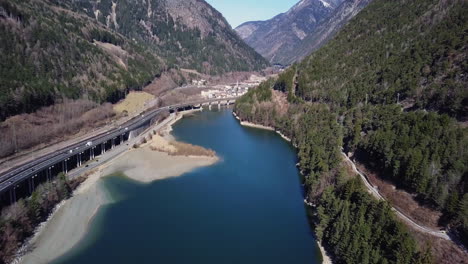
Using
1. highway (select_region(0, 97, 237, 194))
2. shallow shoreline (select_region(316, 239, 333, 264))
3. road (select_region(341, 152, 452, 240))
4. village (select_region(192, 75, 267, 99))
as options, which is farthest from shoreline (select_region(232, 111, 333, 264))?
village (select_region(192, 75, 267, 99))

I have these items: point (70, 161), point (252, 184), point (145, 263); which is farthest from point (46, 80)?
point (145, 263)

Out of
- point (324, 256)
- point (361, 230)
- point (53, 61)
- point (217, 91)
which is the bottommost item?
point (324, 256)

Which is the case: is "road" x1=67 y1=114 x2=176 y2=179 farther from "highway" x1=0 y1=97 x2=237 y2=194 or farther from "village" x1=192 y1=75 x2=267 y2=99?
"village" x1=192 y1=75 x2=267 y2=99

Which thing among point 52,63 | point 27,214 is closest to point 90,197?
point 27,214

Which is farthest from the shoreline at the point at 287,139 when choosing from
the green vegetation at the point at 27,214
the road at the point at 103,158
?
the road at the point at 103,158

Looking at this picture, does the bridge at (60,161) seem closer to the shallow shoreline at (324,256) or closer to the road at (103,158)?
the road at (103,158)

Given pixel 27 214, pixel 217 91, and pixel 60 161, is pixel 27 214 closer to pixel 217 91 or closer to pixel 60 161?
pixel 60 161
